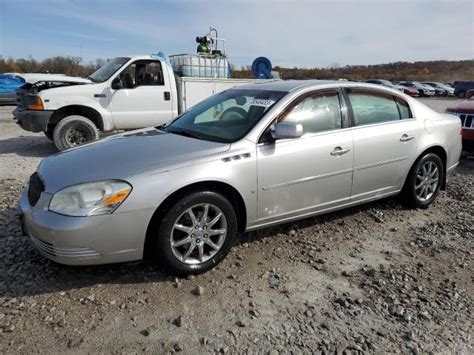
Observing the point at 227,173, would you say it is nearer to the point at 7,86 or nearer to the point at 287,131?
the point at 287,131

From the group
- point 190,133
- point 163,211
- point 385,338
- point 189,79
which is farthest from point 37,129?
point 385,338

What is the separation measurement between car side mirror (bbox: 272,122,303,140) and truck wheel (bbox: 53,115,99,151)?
5.03m

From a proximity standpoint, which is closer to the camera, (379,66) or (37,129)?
(37,129)

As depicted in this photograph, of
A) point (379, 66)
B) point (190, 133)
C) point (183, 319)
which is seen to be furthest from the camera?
point (379, 66)

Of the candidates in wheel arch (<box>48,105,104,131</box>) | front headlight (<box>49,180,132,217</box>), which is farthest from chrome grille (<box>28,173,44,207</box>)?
wheel arch (<box>48,105,104,131</box>)

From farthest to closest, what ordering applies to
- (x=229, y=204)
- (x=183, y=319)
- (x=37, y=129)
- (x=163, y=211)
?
(x=37, y=129) → (x=229, y=204) → (x=163, y=211) → (x=183, y=319)

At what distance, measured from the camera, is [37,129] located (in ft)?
23.7

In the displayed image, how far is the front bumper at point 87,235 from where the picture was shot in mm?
2648

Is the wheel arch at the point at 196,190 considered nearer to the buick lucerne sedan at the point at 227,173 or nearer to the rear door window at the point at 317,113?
the buick lucerne sedan at the point at 227,173

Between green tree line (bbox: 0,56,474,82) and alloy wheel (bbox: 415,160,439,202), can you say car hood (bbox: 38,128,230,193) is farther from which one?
green tree line (bbox: 0,56,474,82)

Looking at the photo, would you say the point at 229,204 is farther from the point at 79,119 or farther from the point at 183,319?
the point at 79,119

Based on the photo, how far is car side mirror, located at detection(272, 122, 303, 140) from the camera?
320 centimetres

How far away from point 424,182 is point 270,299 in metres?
2.75

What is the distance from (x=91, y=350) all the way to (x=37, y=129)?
236 inches
